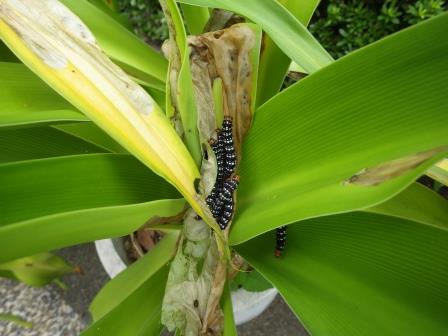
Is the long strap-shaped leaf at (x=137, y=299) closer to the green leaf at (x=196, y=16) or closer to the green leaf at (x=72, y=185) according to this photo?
the green leaf at (x=72, y=185)

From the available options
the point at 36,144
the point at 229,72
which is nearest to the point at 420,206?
the point at 229,72

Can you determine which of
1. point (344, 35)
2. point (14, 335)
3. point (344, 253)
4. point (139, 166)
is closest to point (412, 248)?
point (344, 253)

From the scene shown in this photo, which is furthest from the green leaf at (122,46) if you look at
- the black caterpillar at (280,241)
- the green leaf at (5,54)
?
the black caterpillar at (280,241)

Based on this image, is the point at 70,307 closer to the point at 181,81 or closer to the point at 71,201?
the point at 71,201

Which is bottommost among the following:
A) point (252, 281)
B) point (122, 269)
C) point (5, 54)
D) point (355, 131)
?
point (252, 281)

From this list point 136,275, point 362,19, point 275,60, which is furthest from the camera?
point 362,19

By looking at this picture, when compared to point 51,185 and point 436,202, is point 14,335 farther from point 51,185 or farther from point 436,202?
point 436,202
